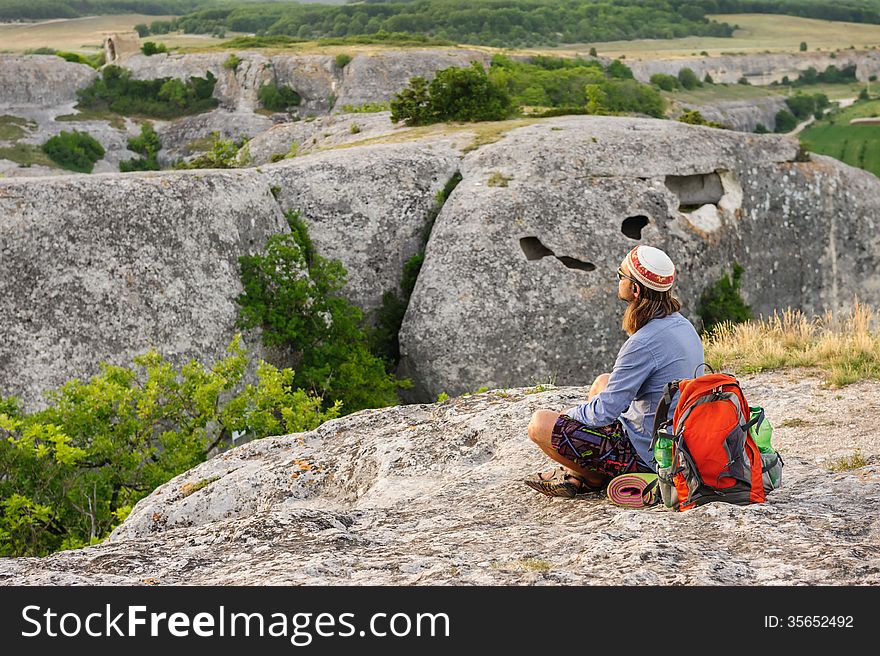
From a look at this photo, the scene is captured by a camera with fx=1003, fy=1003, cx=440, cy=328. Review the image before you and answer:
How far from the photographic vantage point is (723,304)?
2155 cm

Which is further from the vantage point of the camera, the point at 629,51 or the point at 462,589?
the point at 629,51

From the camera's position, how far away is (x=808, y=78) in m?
150

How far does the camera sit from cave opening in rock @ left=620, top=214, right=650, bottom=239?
20828 mm

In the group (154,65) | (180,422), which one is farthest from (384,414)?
(154,65)

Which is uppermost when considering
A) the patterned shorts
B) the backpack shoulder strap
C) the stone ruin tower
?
the stone ruin tower

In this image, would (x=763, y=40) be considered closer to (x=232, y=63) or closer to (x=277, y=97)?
(x=232, y=63)

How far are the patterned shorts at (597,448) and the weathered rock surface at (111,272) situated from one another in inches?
479

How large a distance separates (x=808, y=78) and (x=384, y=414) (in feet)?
510

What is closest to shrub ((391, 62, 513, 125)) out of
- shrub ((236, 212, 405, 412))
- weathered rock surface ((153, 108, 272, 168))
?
shrub ((236, 212, 405, 412))

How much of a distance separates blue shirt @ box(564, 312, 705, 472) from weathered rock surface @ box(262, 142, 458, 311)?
1476cm

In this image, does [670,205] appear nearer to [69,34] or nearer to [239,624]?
[239,624]

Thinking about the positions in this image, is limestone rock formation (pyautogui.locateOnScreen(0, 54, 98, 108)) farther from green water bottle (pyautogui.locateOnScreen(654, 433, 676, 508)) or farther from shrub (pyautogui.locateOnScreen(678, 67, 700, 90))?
shrub (pyautogui.locateOnScreen(678, 67, 700, 90))

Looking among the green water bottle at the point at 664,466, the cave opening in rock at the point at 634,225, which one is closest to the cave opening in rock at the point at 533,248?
the cave opening in rock at the point at 634,225

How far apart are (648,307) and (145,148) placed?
47907 mm
